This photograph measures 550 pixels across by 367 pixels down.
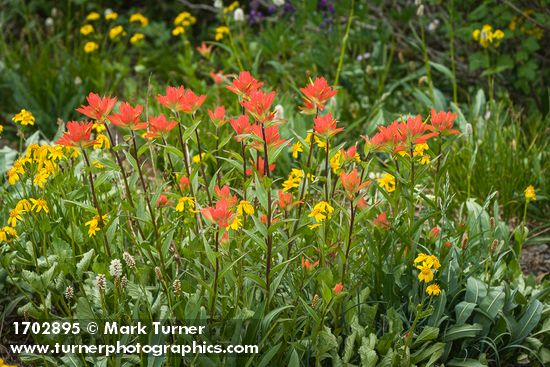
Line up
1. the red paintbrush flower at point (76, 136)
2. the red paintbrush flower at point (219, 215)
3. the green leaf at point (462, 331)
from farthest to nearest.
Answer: the green leaf at point (462, 331), the red paintbrush flower at point (76, 136), the red paintbrush flower at point (219, 215)

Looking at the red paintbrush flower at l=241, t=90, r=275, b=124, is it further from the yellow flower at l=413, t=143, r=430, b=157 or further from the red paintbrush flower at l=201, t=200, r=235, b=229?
the yellow flower at l=413, t=143, r=430, b=157

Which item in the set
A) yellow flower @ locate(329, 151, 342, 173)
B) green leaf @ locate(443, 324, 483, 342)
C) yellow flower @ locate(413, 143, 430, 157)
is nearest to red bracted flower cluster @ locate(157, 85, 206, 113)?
yellow flower @ locate(329, 151, 342, 173)

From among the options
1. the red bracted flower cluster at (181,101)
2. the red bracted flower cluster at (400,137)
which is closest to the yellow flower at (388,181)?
the red bracted flower cluster at (400,137)

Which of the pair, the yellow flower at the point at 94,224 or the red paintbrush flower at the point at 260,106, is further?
the yellow flower at the point at 94,224

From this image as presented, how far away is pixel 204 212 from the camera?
1.80 m

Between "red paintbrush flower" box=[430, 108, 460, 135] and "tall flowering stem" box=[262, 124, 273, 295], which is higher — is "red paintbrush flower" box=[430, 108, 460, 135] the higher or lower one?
the higher one

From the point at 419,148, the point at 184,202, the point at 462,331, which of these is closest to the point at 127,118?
the point at 184,202

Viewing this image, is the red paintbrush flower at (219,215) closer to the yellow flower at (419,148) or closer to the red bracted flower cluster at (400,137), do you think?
the red bracted flower cluster at (400,137)

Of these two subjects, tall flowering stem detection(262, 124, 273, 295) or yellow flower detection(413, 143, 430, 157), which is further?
yellow flower detection(413, 143, 430, 157)

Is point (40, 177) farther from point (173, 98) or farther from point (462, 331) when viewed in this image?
point (462, 331)

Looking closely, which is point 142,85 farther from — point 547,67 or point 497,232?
point 497,232

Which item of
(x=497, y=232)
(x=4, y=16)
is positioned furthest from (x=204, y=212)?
(x=4, y=16)

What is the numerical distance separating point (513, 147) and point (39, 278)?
2.42 m

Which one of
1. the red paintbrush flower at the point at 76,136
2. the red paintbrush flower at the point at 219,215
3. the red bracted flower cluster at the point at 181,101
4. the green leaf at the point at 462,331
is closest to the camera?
the red paintbrush flower at the point at 219,215
